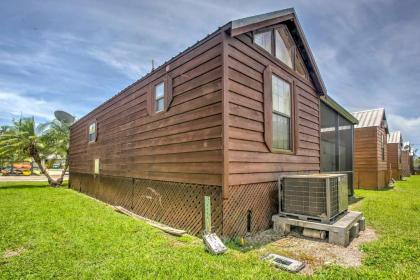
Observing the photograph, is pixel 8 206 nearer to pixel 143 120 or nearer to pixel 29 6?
pixel 143 120

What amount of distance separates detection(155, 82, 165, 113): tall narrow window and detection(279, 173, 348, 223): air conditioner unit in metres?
3.64

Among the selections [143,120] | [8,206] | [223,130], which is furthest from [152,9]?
[8,206]

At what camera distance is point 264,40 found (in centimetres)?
595

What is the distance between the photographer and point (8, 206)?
8.31 metres

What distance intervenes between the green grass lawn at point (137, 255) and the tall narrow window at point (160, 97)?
9.89ft

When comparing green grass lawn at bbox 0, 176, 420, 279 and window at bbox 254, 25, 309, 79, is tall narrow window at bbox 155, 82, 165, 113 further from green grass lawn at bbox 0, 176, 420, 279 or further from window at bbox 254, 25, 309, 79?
green grass lawn at bbox 0, 176, 420, 279

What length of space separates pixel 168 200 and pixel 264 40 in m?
4.55

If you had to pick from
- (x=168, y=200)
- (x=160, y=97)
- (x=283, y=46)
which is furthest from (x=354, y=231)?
(x=160, y=97)

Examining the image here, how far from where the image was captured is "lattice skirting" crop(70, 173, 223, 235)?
4.86 meters

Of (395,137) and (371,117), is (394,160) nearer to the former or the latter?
(395,137)

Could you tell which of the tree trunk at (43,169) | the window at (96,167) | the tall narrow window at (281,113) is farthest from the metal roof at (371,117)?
the tree trunk at (43,169)

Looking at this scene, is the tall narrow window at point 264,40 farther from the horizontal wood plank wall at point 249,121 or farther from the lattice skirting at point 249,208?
the lattice skirting at point 249,208

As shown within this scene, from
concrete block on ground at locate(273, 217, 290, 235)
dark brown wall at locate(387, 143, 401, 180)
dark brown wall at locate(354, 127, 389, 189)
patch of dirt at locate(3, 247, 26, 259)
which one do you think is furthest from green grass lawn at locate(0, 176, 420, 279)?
dark brown wall at locate(387, 143, 401, 180)

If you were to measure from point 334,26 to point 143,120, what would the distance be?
6.88 meters
